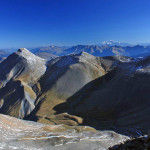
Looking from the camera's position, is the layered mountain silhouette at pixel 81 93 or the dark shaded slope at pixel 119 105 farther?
the layered mountain silhouette at pixel 81 93

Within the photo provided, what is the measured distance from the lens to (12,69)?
15462cm

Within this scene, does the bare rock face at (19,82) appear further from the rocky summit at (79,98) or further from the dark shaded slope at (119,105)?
the dark shaded slope at (119,105)

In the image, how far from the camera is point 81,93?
10662 centimetres

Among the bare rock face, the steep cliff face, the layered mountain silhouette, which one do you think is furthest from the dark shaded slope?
the bare rock face

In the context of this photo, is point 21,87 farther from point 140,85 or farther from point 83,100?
point 140,85

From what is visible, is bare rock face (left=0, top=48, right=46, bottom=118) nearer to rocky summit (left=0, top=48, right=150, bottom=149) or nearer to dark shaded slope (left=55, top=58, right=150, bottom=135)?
rocky summit (left=0, top=48, right=150, bottom=149)

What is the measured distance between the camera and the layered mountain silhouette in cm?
6957

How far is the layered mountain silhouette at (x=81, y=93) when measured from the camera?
228ft

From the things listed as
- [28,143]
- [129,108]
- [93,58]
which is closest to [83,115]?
[129,108]

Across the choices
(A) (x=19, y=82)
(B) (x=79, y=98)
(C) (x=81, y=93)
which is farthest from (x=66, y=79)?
(A) (x=19, y=82)

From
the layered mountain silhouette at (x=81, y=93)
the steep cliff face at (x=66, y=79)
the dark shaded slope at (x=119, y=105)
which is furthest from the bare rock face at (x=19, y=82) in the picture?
the dark shaded slope at (x=119, y=105)

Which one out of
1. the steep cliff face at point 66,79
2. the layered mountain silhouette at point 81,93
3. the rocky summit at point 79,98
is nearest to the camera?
the rocky summit at point 79,98

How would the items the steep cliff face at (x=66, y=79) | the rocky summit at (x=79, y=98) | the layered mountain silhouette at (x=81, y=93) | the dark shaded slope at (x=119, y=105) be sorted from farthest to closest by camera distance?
the steep cliff face at (x=66, y=79)
the layered mountain silhouette at (x=81, y=93)
the dark shaded slope at (x=119, y=105)
the rocky summit at (x=79, y=98)

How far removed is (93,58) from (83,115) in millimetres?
84617
